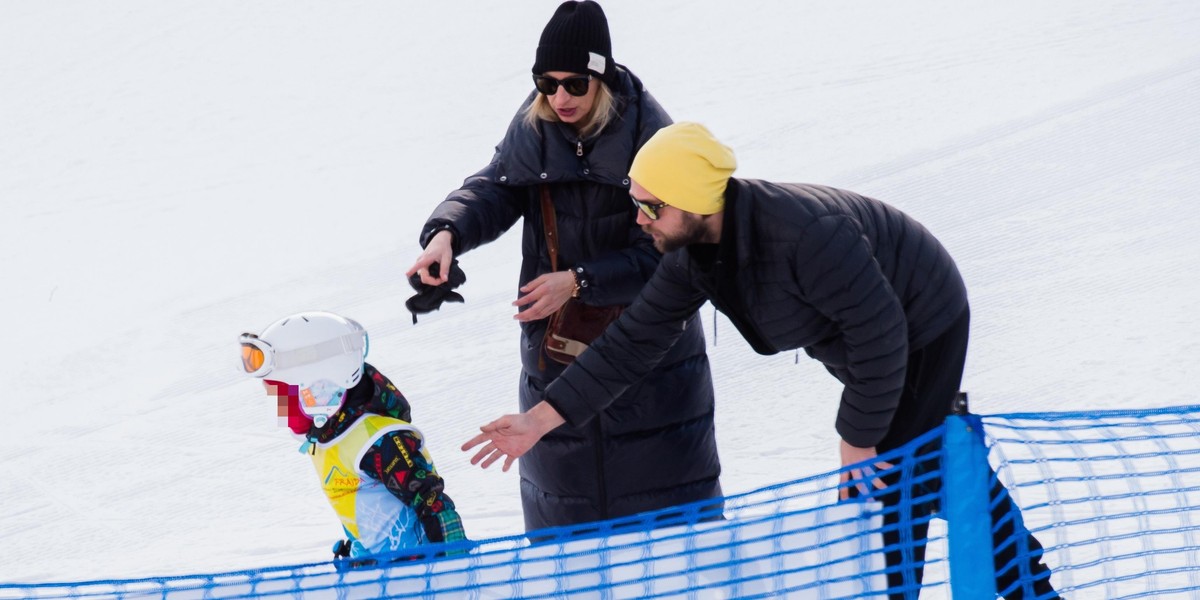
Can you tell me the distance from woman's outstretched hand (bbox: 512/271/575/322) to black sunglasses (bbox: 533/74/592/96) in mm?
398

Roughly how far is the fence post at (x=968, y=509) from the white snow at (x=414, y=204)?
6.58 ft

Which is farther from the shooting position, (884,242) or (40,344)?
(40,344)

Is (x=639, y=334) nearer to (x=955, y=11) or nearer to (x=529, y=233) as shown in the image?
(x=529, y=233)

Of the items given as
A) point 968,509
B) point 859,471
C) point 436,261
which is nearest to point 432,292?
point 436,261

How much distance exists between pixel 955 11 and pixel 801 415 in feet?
16.4

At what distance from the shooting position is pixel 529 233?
3.21 meters

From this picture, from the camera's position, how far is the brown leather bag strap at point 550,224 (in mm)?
3119

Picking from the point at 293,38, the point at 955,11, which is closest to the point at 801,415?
the point at 955,11

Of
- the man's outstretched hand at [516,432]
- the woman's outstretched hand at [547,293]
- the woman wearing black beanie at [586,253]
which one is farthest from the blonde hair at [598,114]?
the man's outstretched hand at [516,432]

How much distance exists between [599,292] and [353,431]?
608 millimetres

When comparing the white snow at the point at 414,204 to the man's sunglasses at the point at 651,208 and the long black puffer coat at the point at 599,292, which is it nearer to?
the long black puffer coat at the point at 599,292

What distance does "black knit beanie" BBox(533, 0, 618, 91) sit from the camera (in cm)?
297

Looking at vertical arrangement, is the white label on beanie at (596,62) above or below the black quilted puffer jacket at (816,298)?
above

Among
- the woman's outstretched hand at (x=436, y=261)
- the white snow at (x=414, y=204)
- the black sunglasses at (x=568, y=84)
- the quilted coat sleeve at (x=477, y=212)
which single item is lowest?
the white snow at (x=414, y=204)
